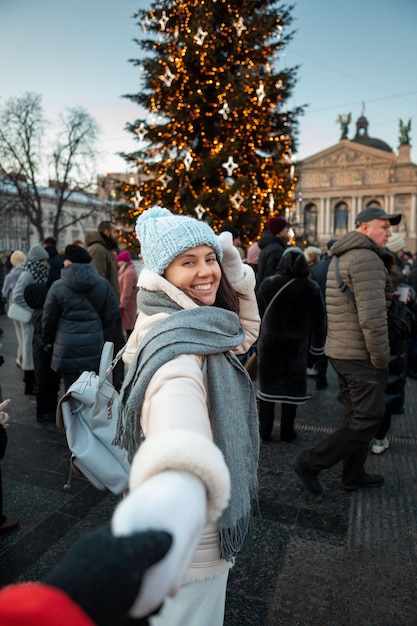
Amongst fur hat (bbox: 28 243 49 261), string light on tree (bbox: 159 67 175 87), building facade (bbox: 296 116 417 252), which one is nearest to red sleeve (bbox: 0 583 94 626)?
fur hat (bbox: 28 243 49 261)

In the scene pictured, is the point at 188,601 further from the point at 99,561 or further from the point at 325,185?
the point at 325,185

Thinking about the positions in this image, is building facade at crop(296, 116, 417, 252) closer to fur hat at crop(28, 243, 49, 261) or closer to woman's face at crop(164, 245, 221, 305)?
fur hat at crop(28, 243, 49, 261)

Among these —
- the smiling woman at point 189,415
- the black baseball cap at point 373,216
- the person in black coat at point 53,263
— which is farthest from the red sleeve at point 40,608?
the person in black coat at point 53,263

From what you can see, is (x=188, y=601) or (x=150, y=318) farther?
(x=150, y=318)

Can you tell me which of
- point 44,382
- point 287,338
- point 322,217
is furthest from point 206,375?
point 322,217

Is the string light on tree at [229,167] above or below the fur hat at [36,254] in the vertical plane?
above

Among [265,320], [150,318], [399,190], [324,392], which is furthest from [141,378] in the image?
[399,190]

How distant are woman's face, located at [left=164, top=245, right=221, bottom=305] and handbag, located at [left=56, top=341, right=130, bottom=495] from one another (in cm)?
66

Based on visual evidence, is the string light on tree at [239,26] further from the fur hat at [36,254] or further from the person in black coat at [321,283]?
the fur hat at [36,254]

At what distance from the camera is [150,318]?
152cm

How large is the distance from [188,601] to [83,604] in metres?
0.97

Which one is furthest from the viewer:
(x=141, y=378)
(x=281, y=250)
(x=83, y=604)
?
(x=281, y=250)

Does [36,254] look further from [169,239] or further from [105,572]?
[105,572]

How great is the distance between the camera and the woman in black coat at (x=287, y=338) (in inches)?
168
